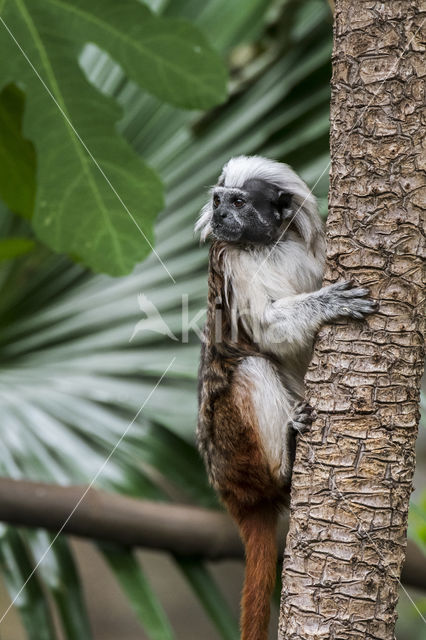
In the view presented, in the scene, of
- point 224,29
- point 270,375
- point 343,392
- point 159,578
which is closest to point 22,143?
point 224,29

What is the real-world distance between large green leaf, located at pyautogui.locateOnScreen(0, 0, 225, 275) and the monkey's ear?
1.27 ft

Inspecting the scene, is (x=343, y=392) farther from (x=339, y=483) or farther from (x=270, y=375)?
(x=270, y=375)

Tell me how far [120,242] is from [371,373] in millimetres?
860

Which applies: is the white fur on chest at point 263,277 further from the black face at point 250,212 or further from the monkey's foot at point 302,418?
the monkey's foot at point 302,418

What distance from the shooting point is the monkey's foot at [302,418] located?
62.0 inches

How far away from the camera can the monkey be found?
2.01 metres

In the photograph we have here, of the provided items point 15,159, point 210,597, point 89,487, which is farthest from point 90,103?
point 210,597

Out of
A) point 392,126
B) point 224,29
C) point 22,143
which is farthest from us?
point 224,29

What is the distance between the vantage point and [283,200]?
2305 mm

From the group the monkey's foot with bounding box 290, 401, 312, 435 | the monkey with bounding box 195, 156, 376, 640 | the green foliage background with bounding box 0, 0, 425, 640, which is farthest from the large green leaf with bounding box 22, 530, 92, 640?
the monkey's foot with bounding box 290, 401, 312, 435

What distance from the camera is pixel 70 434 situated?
2395 millimetres

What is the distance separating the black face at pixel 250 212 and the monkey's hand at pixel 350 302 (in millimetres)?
674

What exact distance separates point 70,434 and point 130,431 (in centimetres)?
19

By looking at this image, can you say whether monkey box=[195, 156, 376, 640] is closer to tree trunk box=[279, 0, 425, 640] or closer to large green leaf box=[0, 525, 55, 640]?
tree trunk box=[279, 0, 425, 640]
